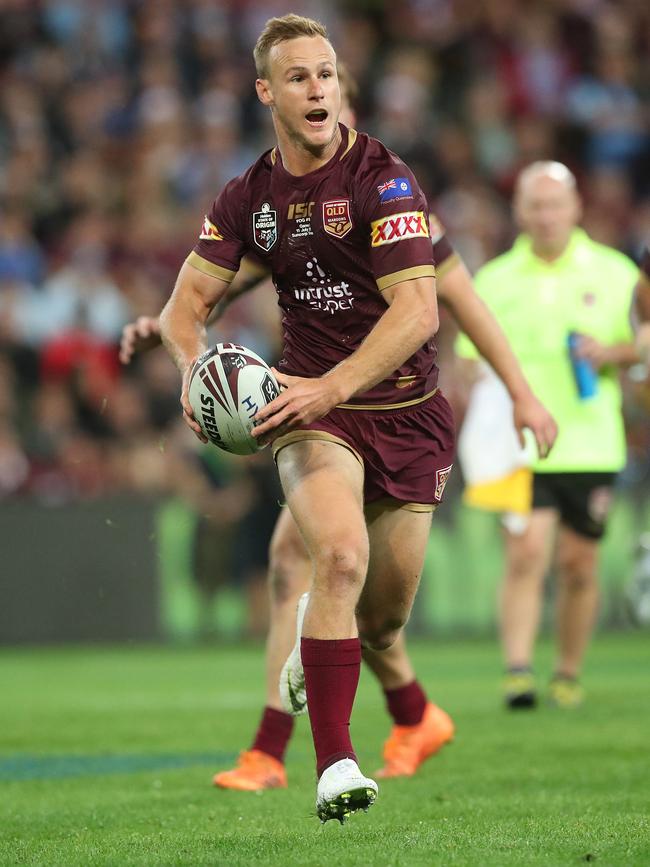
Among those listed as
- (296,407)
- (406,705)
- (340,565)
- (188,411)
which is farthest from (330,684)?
(406,705)

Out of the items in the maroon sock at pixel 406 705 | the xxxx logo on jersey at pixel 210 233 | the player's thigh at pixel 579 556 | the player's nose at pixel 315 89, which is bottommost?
the maroon sock at pixel 406 705

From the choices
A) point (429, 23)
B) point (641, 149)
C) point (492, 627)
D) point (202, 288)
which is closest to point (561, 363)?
point (202, 288)

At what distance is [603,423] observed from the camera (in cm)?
932

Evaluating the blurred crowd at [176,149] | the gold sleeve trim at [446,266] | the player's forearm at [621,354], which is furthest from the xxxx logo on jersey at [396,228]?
the blurred crowd at [176,149]

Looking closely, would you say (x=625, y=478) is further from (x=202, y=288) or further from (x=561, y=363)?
(x=202, y=288)

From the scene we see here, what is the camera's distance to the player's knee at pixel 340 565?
4891 mm

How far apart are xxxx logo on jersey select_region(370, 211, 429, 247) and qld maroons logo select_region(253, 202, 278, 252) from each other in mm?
374

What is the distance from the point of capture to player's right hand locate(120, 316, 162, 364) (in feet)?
20.0

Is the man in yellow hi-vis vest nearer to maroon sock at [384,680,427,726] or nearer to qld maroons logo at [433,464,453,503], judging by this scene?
maroon sock at [384,680,427,726]

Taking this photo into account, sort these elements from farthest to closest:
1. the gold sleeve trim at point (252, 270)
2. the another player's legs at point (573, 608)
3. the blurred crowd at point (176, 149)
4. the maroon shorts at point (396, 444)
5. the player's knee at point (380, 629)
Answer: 1. the blurred crowd at point (176, 149)
2. the another player's legs at point (573, 608)
3. the gold sleeve trim at point (252, 270)
4. the player's knee at point (380, 629)
5. the maroon shorts at point (396, 444)

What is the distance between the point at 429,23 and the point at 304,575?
571 inches

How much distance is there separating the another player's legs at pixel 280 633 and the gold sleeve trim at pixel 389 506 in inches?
28.2

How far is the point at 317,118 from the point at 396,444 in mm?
1104

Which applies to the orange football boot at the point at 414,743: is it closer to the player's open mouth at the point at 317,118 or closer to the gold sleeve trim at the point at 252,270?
the gold sleeve trim at the point at 252,270
